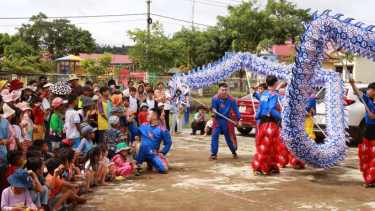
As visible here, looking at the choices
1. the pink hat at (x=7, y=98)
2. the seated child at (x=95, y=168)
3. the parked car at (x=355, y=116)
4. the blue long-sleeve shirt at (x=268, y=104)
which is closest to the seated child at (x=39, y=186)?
the seated child at (x=95, y=168)

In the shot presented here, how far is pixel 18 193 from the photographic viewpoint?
4934mm

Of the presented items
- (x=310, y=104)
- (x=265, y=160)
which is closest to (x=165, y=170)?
(x=265, y=160)

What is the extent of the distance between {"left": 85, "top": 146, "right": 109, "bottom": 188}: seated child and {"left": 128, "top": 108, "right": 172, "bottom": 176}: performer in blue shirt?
3.57ft

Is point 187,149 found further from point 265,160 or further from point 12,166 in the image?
point 12,166

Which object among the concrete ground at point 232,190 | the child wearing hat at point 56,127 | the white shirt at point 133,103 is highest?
the white shirt at point 133,103

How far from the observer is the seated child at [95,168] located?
268 inches

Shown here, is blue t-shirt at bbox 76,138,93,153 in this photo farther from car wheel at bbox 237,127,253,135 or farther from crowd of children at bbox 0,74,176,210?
car wheel at bbox 237,127,253,135

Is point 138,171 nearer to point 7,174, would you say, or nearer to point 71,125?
point 71,125

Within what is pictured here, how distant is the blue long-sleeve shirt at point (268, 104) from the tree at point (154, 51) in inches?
693

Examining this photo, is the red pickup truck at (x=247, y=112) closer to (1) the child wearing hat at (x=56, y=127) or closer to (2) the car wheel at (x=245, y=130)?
(2) the car wheel at (x=245, y=130)

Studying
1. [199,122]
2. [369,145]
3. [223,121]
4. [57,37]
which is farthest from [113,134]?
[57,37]

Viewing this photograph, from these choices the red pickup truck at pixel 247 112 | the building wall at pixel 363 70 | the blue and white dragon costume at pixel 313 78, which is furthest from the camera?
the building wall at pixel 363 70

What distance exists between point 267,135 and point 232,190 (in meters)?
1.62

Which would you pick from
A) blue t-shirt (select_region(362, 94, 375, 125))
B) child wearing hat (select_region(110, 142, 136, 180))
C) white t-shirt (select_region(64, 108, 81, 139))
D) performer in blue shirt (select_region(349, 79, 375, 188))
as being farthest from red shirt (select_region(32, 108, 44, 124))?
blue t-shirt (select_region(362, 94, 375, 125))
